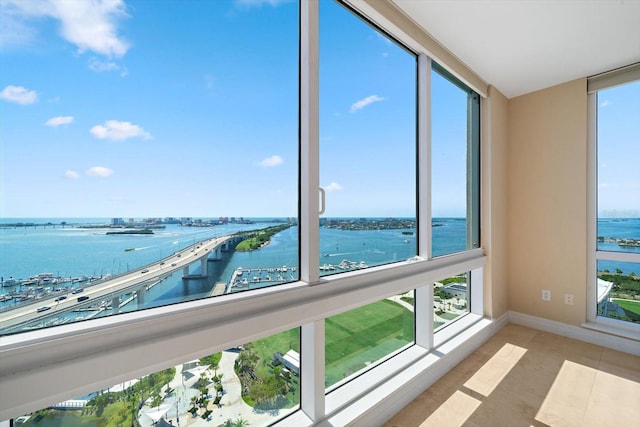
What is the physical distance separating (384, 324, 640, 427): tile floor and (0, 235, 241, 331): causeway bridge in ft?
5.02

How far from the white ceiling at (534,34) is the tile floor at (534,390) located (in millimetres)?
2605

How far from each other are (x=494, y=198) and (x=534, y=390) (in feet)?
5.85

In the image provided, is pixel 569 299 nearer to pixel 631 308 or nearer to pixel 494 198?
pixel 631 308

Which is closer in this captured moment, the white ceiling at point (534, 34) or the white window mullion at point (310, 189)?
the white window mullion at point (310, 189)

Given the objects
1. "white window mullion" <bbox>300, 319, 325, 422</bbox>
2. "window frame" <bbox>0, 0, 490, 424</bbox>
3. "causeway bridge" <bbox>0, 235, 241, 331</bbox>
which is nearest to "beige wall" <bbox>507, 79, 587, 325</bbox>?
"window frame" <bbox>0, 0, 490, 424</bbox>

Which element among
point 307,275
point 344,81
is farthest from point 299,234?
point 344,81

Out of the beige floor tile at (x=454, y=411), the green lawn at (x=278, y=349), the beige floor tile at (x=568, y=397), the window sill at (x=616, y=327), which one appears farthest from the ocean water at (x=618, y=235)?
the green lawn at (x=278, y=349)

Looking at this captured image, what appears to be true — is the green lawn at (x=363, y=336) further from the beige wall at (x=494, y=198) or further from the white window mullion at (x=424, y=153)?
the beige wall at (x=494, y=198)

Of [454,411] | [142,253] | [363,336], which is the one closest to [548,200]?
[454,411]

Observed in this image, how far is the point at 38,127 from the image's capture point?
33.6 inches

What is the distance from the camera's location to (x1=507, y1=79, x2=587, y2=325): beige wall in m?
2.79

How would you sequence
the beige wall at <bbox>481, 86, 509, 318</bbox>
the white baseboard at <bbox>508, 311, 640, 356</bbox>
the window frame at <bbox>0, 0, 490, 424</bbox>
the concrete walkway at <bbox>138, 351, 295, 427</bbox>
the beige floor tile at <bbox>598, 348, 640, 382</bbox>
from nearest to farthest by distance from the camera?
the window frame at <bbox>0, 0, 490, 424</bbox>
the concrete walkway at <bbox>138, 351, 295, 427</bbox>
the beige floor tile at <bbox>598, 348, 640, 382</bbox>
the white baseboard at <bbox>508, 311, 640, 356</bbox>
the beige wall at <bbox>481, 86, 509, 318</bbox>

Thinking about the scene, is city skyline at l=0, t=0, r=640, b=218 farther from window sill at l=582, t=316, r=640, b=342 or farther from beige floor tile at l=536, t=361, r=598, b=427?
window sill at l=582, t=316, r=640, b=342

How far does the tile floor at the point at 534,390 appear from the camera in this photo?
1714 millimetres
